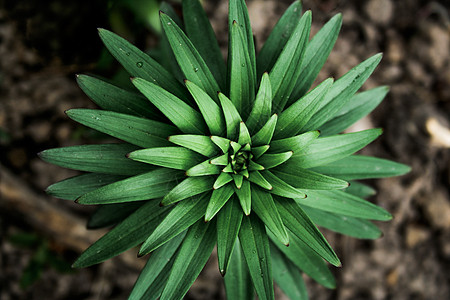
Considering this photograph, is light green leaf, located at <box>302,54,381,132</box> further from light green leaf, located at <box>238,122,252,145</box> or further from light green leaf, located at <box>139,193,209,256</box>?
light green leaf, located at <box>139,193,209,256</box>

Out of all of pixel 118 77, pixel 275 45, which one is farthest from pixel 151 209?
pixel 118 77

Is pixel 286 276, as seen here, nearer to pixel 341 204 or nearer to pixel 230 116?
pixel 341 204

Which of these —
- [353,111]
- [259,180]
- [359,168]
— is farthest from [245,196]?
[353,111]

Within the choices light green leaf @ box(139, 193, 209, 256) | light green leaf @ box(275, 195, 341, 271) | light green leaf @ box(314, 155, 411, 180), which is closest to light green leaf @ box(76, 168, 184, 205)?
light green leaf @ box(139, 193, 209, 256)

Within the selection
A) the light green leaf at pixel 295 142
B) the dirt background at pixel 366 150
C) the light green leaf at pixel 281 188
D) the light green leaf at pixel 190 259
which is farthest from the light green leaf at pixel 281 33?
the dirt background at pixel 366 150

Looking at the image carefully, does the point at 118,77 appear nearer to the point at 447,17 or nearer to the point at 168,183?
the point at 168,183

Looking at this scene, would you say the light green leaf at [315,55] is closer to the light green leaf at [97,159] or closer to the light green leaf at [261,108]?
the light green leaf at [261,108]

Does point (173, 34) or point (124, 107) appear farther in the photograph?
point (124, 107)

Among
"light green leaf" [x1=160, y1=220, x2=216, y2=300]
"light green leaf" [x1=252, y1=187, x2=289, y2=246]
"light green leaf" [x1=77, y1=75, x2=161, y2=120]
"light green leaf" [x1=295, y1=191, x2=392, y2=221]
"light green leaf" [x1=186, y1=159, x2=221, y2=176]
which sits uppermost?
"light green leaf" [x1=77, y1=75, x2=161, y2=120]
